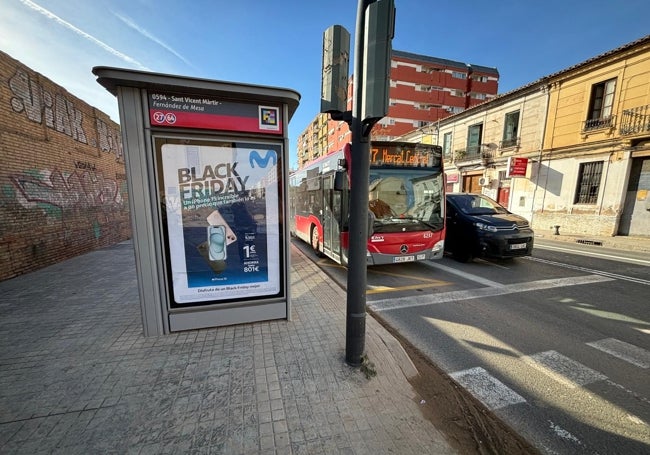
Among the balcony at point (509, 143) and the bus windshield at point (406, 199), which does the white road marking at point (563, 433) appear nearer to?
the bus windshield at point (406, 199)

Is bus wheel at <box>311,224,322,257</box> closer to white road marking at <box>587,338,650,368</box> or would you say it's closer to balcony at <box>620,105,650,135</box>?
white road marking at <box>587,338,650,368</box>

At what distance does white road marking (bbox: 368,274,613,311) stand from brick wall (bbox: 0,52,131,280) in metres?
7.64

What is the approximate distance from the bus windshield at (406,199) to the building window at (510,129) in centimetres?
1544

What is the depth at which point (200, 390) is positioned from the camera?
2.47 m

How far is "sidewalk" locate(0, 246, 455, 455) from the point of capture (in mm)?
1996

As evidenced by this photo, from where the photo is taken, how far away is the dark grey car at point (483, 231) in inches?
274

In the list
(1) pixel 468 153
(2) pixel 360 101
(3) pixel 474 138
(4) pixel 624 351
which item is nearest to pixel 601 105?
(3) pixel 474 138

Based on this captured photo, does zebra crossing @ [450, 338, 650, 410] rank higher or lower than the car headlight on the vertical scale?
lower

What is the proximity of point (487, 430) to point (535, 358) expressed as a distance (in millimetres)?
1570

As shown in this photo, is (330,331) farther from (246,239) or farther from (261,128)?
(261,128)

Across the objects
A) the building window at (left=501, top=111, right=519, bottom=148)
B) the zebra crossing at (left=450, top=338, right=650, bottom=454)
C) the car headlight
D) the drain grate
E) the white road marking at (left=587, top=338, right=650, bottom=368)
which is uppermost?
the building window at (left=501, top=111, right=519, bottom=148)

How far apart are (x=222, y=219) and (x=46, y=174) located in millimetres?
6360

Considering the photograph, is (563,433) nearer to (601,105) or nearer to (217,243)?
(217,243)

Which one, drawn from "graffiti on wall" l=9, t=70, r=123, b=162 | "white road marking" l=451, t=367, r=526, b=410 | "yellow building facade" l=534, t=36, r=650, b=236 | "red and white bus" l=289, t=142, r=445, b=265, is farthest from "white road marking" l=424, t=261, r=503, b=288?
"yellow building facade" l=534, t=36, r=650, b=236
